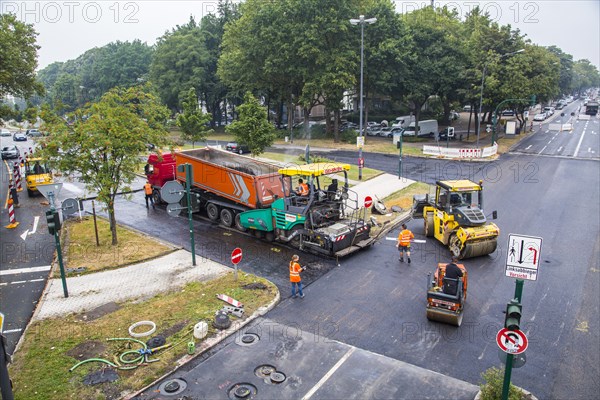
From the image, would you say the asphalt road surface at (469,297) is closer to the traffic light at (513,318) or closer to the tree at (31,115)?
the traffic light at (513,318)

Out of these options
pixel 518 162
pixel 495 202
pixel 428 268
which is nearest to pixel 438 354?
pixel 428 268

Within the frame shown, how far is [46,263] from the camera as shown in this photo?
15.6 metres

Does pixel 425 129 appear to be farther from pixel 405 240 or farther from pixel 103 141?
pixel 103 141

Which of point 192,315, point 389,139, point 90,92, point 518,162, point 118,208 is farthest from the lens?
point 90,92

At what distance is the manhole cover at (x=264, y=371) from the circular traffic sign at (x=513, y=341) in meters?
4.53


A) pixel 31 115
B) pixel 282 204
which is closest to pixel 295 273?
pixel 282 204

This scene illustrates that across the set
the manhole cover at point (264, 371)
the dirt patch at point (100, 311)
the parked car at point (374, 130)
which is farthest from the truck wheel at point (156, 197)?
the parked car at point (374, 130)

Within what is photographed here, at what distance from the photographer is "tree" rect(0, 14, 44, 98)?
2244 centimetres

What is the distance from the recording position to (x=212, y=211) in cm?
1941

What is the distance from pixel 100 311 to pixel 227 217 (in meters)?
7.56

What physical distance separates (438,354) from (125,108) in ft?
40.4

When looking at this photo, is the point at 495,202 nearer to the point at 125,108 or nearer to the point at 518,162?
the point at 518,162

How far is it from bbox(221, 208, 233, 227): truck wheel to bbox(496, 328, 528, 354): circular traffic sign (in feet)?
42.6

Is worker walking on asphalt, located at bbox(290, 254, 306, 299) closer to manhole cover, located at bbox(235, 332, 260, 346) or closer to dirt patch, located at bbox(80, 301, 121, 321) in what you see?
manhole cover, located at bbox(235, 332, 260, 346)
